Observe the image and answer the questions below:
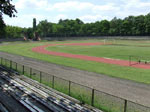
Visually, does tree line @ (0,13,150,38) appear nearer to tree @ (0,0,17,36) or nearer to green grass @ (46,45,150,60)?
green grass @ (46,45,150,60)

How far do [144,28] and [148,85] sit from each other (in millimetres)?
107854

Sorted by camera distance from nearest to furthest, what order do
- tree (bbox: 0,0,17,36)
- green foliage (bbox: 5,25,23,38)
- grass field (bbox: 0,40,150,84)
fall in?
1. tree (bbox: 0,0,17,36)
2. grass field (bbox: 0,40,150,84)
3. green foliage (bbox: 5,25,23,38)

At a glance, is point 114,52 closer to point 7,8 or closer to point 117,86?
point 117,86

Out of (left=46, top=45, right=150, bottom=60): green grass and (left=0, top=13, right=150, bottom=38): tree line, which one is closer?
(left=46, top=45, right=150, bottom=60): green grass

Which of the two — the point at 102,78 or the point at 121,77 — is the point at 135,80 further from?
the point at 102,78

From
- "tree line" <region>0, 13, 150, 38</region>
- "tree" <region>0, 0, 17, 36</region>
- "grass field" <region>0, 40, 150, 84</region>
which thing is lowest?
"grass field" <region>0, 40, 150, 84</region>

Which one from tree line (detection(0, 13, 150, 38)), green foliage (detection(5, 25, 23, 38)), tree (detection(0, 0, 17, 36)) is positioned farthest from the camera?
tree line (detection(0, 13, 150, 38))

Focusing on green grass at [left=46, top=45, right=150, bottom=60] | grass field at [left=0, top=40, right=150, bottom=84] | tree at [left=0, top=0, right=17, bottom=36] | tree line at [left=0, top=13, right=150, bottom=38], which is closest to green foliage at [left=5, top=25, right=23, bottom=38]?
tree line at [left=0, top=13, right=150, bottom=38]

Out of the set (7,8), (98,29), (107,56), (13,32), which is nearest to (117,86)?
(7,8)

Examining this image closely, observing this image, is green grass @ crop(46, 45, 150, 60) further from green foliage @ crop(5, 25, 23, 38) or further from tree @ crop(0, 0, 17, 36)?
green foliage @ crop(5, 25, 23, 38)

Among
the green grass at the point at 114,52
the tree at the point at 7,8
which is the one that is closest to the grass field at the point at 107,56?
the green grass at the point at 114,52

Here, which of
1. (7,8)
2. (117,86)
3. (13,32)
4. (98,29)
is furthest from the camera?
(98,29)

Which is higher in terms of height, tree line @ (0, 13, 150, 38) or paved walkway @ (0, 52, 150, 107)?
tree line @ (0, 13, 150, 38)

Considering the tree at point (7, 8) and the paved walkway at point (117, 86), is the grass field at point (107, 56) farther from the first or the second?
the tree at point (7, 8)
